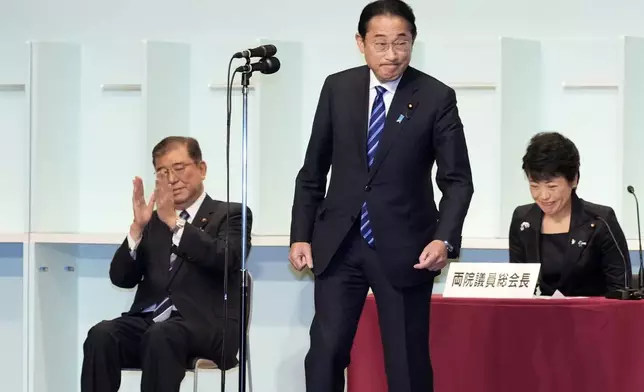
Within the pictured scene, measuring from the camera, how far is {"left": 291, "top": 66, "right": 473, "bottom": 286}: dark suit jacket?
8.14 feet

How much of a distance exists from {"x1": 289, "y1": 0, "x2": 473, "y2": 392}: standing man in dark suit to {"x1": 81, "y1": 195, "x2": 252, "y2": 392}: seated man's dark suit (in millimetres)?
916

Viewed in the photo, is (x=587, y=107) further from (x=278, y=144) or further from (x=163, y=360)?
(x=163, y=360)

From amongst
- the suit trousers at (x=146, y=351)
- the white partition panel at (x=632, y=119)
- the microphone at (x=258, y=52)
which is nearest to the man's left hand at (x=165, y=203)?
the suit trousers at (x=146, y=351)

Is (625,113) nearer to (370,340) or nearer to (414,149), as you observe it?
(370,340)

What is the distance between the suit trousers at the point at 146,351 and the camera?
11.2 feet

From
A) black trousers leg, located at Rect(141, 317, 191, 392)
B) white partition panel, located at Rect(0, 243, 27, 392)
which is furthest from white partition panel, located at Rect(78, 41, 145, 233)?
black trousers leg, located at Rect(141, 317, 191, 392)

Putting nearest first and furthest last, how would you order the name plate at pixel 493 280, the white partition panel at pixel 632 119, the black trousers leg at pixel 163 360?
the name plate at pixel 493 280 → the black trousers leg at pixel 163 360 → the white partition panel at pixel 632 119

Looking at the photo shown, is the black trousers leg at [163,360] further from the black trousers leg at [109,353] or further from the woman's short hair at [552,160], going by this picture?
the woman's short hair at [552,160]

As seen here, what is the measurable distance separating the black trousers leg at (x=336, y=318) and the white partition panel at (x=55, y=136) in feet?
7.80

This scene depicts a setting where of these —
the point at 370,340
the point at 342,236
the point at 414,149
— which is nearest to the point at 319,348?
the point at 342,236

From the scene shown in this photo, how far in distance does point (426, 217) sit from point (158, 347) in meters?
1.33

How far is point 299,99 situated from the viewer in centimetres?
462

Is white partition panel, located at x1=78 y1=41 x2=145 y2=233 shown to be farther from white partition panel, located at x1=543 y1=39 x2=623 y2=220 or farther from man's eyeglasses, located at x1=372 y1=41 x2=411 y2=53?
man's eyeglasses, located at x1=372 y1=41 x2=411 y2=53

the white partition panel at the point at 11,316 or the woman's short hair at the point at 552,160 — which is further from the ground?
the woman's short hair at the point at 552,160
